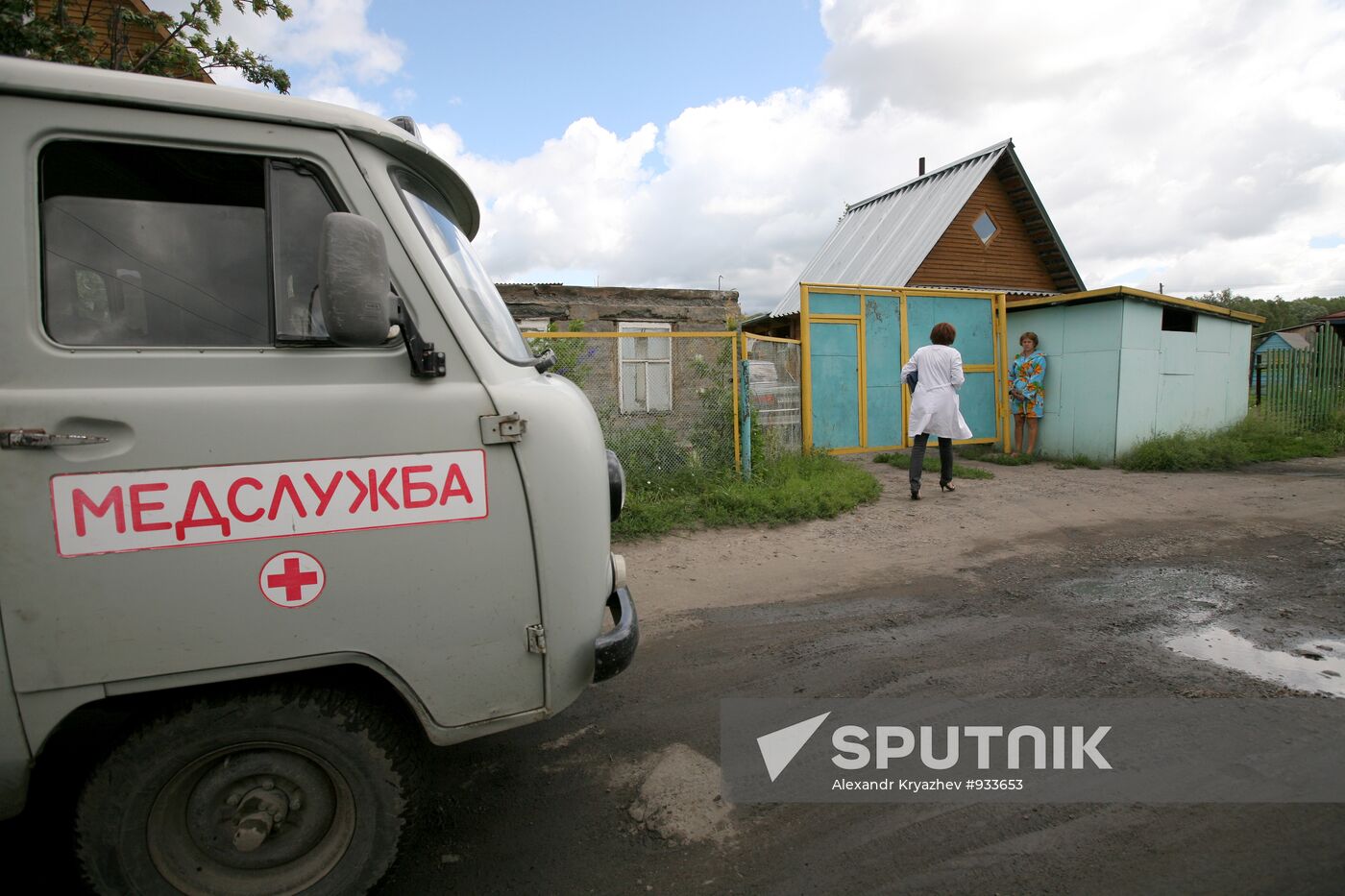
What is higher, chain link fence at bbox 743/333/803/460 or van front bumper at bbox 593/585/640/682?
chain link fence at bbox 743/333/803/460

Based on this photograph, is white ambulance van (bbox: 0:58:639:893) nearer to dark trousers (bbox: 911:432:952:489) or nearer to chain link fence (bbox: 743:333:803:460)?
chain link fence (bbox: 743:333:803:460)

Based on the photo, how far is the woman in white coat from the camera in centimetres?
771

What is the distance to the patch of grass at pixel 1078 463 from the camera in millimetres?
9633

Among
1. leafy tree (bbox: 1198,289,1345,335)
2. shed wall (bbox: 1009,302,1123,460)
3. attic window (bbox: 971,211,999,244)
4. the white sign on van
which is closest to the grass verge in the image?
shed wall (bbox: 1009,302,1123,460)

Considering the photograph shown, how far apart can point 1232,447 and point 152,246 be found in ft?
39.0

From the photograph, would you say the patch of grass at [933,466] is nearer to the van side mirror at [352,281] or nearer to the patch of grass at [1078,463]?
the patch of grass at [1078,463]

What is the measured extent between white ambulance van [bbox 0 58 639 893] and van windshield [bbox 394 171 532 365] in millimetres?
36

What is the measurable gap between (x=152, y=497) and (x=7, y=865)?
1632mm

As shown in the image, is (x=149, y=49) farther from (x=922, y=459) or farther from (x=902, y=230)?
(x=902, y=230)

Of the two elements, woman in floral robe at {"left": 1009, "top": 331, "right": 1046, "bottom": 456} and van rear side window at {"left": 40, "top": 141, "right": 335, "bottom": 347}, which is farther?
woman in floral robe at {"left": 1009, "top": 331, "right": 1046, "bottom": 456}

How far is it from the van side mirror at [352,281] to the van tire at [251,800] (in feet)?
3.33

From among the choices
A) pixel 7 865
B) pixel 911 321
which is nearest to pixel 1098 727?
pixel 7 865

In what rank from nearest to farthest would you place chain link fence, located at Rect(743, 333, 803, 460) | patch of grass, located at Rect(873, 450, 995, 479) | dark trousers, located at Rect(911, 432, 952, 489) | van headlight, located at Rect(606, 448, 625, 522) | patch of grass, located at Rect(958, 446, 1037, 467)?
1. van headlight, located at Rect(606, 448, 625, 522)
2. dark trousers, located at Rect(911, 432, 952, 489)
3. chain link fence, located at Rect(743, 333, 803, 460)
4. patch of grass, located at Rect(873, 450, 995, 479)
5. patch of grass, located at Rect(958, 446, 1037, 467)

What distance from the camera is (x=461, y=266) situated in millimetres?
2297
